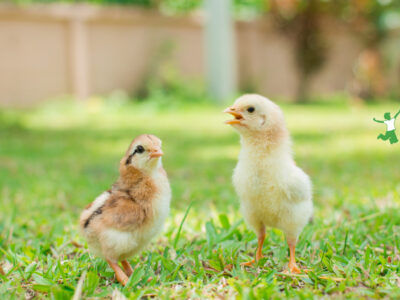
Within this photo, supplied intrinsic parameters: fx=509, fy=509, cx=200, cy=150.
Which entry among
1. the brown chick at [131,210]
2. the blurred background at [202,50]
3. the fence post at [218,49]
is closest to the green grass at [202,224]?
the brown chick at [131,210]

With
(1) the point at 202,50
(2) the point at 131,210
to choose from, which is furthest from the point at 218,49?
(2) the point at 131,210

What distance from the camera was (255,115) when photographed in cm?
251

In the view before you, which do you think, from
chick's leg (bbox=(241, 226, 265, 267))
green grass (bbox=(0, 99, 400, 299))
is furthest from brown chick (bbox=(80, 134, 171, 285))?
chick's leg (bbox=(241, 226, 265, 267))

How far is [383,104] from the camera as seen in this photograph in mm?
15727

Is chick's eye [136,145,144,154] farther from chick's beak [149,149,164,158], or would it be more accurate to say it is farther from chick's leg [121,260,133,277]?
chick's leg [121,260,133,277]

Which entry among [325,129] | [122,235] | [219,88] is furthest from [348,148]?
[219,88]

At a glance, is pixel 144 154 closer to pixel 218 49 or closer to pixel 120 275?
pixel 120 275

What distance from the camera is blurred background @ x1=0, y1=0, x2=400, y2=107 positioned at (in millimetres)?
13047

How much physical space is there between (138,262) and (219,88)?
1165 cm

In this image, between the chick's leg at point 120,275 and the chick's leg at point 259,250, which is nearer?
the chick's leg at point 120,275

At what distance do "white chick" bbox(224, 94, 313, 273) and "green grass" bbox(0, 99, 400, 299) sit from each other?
10.3 inches

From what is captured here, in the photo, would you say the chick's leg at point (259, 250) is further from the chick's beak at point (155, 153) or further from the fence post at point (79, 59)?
the fence post at point (79, 59)

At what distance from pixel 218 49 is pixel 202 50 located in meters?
2.08

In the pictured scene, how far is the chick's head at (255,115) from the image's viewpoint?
2504 mm
